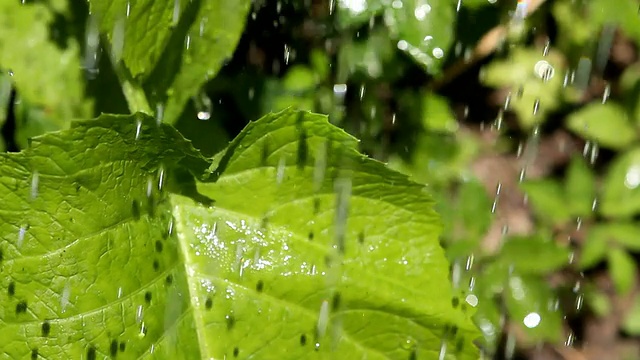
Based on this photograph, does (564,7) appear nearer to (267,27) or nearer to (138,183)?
(267,27)

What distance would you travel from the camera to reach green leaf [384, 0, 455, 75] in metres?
0.79

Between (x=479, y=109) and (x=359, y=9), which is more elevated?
(x=359, y=9)

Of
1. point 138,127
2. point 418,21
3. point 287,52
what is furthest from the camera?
point 287,52

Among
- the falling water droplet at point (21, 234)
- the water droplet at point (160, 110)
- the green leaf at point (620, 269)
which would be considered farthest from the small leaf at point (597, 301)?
the falling water droplet at point (21, 234)

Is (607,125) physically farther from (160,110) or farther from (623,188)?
(160,110)

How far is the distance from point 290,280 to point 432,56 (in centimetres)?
34

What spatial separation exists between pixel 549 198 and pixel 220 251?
694 mm

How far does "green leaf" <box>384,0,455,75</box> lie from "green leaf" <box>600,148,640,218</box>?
0.50m

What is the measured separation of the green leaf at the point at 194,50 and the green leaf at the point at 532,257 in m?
0.58

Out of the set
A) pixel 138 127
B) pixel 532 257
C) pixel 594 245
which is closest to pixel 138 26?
pixel 138 127

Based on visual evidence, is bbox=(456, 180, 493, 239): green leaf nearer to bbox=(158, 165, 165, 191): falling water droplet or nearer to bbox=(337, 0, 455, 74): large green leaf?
bbox=(337, 0, 455, 74): large green leaf

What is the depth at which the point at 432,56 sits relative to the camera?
31.6 inches

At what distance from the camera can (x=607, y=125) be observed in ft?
3.94

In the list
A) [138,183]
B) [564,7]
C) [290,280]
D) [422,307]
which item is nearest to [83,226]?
[138,183]
